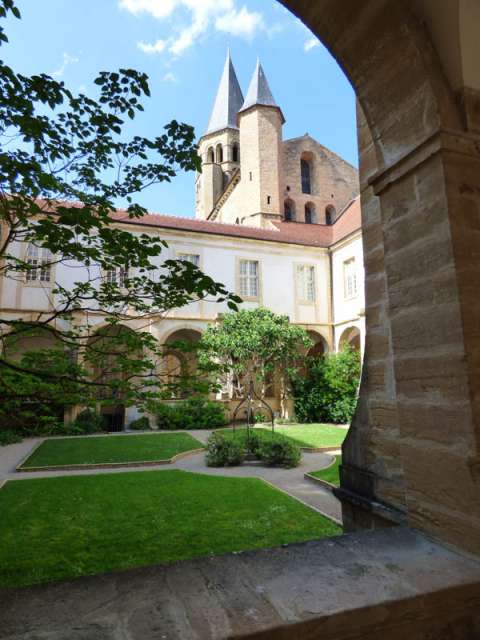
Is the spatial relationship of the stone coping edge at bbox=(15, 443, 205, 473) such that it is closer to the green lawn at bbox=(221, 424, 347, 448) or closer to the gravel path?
the gravel path

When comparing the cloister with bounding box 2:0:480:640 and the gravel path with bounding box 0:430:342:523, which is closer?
the cloister with bounding box 2:0:480:640

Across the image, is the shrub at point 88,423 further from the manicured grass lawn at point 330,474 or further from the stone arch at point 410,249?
the stone arch at point 410,249

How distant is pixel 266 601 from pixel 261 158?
87.7 ft

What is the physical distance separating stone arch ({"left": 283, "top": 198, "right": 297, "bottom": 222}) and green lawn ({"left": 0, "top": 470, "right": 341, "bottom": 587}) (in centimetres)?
2319

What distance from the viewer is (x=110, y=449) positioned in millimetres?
10945

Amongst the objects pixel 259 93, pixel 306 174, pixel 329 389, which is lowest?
pixel 329 389

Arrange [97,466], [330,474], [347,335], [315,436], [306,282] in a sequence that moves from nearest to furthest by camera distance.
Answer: [330,474], [97,466], [315,436], [347,335], [306,282]

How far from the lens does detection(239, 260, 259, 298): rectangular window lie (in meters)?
19.2

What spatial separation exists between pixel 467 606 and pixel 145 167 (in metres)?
3.44

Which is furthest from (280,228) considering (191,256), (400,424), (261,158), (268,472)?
(400,424)

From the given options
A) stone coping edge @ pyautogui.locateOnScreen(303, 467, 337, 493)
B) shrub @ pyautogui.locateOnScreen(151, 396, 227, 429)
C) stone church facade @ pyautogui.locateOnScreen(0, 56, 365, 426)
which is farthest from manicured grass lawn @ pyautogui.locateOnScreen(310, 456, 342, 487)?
shrub @ pyautogui.locateOnScreen(151, 396, 227, 429)

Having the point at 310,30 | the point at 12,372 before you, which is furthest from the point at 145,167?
the point at 12,372

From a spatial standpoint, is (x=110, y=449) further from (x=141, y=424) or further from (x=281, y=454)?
(x=141, y=424)

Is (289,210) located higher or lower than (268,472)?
higher
